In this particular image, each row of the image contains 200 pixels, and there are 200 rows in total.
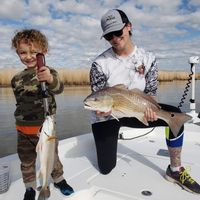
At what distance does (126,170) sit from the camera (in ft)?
14.1

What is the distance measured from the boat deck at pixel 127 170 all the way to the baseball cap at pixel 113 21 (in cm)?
189

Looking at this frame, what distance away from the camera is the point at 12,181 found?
→ 160 inches

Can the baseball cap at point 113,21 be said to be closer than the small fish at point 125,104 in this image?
No

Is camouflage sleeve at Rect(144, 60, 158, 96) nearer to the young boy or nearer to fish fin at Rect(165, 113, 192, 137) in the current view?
fish fin at Rect(165, 113, 192, 137)

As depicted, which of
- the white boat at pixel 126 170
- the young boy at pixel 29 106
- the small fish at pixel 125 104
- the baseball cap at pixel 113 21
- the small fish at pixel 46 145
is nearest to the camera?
the small fish at pixel 46 145

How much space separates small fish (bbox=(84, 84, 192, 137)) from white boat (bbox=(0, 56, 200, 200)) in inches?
30.3

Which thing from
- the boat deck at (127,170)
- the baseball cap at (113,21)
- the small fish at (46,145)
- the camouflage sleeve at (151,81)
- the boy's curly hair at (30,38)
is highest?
the baseball cap at (113,21)

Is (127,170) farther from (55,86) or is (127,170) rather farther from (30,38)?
(30,38)

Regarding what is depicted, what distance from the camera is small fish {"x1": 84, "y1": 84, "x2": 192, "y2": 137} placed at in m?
3.27

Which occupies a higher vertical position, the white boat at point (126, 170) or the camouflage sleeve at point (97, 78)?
the camouflage sleeve at point (97, 78)

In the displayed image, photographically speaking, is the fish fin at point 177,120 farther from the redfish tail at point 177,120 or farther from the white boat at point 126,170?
the white boat at point 126,170

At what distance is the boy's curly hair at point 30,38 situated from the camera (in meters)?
3.33

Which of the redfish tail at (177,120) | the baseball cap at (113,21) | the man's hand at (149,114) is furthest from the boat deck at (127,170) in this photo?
the baseball cap at (113,21)

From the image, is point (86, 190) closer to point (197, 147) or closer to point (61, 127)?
point (197, 147)
